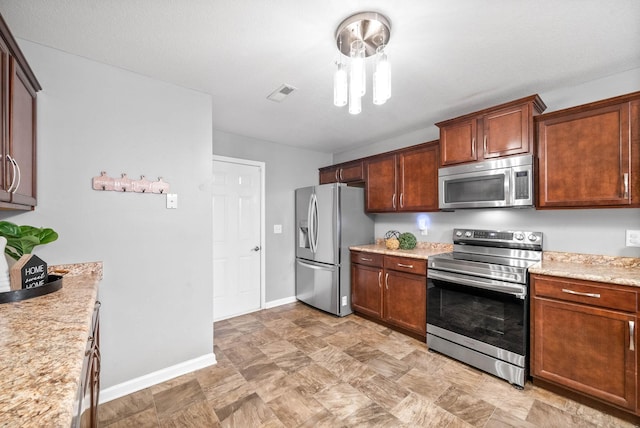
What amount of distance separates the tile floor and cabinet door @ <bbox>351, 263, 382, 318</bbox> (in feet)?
1.67

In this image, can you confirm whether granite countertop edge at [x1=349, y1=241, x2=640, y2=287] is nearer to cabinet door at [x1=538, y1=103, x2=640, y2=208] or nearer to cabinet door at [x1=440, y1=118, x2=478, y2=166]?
cabinet door at [x1=538, y1=103, x2=640, y2=208]

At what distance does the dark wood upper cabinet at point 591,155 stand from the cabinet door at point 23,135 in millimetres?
3434

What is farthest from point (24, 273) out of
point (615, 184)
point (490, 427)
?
point (615, 184)

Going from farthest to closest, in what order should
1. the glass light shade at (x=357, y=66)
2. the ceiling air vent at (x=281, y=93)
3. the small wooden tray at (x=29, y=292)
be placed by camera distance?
the ceiling air vent at (x=281, y=93), the glass light shade at (x=357, y=66), the small wooden tray at (x=29, y=292)

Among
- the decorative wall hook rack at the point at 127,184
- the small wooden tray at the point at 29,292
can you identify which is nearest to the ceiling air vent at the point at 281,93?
the decorative wall hook rack at the point at 127,184

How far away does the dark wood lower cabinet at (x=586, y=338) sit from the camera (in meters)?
1.70

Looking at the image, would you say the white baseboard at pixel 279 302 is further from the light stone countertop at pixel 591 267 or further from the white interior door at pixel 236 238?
the light stone countertop at pixel 591 267

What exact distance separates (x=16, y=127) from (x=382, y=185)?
10.4ft

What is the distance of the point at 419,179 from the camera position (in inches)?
124

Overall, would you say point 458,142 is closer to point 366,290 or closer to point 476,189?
point 476,189

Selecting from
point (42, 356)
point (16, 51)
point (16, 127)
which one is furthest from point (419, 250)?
point (16, 51)

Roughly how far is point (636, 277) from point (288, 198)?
3485 mm

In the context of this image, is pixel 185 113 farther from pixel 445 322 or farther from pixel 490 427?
pixel 490 427

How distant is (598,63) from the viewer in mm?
1977
